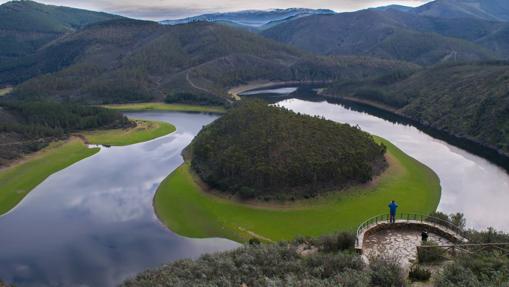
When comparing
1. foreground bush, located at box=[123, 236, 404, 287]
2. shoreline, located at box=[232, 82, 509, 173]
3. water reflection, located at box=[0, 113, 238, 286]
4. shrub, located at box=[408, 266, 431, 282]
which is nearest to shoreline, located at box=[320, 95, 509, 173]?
shoreline, located at box=[232, 82, 509, 173]

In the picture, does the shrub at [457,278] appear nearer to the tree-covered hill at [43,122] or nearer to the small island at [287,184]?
the small island at [287,184]

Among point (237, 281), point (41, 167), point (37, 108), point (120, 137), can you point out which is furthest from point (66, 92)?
point (237, 281)

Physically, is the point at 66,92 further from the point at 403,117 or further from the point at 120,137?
the point at 403,117

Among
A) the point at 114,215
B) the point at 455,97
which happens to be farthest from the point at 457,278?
the point at 455,97

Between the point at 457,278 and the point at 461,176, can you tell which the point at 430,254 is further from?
the point at 461,176

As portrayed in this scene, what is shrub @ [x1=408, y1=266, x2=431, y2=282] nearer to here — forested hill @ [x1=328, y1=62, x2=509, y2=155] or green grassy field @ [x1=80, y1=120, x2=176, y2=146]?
forested hill @ [x1=328, y1=62, x2=509, y2=155]

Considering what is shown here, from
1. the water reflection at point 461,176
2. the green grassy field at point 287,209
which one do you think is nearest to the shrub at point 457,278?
the green grassy field at point 287,209
